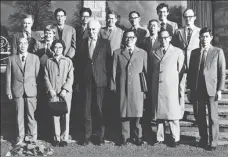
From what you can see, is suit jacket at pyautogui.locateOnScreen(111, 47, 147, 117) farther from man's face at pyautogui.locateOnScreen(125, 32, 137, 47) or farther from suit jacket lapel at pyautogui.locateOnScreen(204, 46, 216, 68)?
suit jacket lapel at pyautogui.locateOnScreen(204, 46, 216, 68)

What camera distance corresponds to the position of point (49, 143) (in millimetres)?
5477

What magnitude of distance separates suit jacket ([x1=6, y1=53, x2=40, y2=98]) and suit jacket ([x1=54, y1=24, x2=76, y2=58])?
575 mm

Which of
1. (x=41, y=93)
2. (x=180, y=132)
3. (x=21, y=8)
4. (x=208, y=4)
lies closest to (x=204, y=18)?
(x=208, y=4)

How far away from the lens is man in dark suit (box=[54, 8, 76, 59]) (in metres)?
5.68

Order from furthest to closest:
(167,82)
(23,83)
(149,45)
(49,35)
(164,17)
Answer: (164,17) → (149,45) → (49,35) → (23,83) → (167,82)

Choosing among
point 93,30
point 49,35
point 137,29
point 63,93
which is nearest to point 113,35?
point 137,29

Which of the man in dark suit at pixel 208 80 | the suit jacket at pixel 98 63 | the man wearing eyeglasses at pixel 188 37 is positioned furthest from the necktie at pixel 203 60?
the suit jacket at pixel 98 63

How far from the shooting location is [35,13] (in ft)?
44.9

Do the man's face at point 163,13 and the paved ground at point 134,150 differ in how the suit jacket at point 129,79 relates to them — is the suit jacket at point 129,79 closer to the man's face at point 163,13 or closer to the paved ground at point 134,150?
the paved ground at point 134,150

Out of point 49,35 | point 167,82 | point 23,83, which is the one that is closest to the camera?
point 167,82

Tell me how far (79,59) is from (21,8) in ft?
32.6

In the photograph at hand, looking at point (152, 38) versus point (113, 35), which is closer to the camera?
point (152, 38)

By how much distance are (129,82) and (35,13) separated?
375 inches

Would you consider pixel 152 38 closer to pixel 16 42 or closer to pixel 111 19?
pixel 111 19
